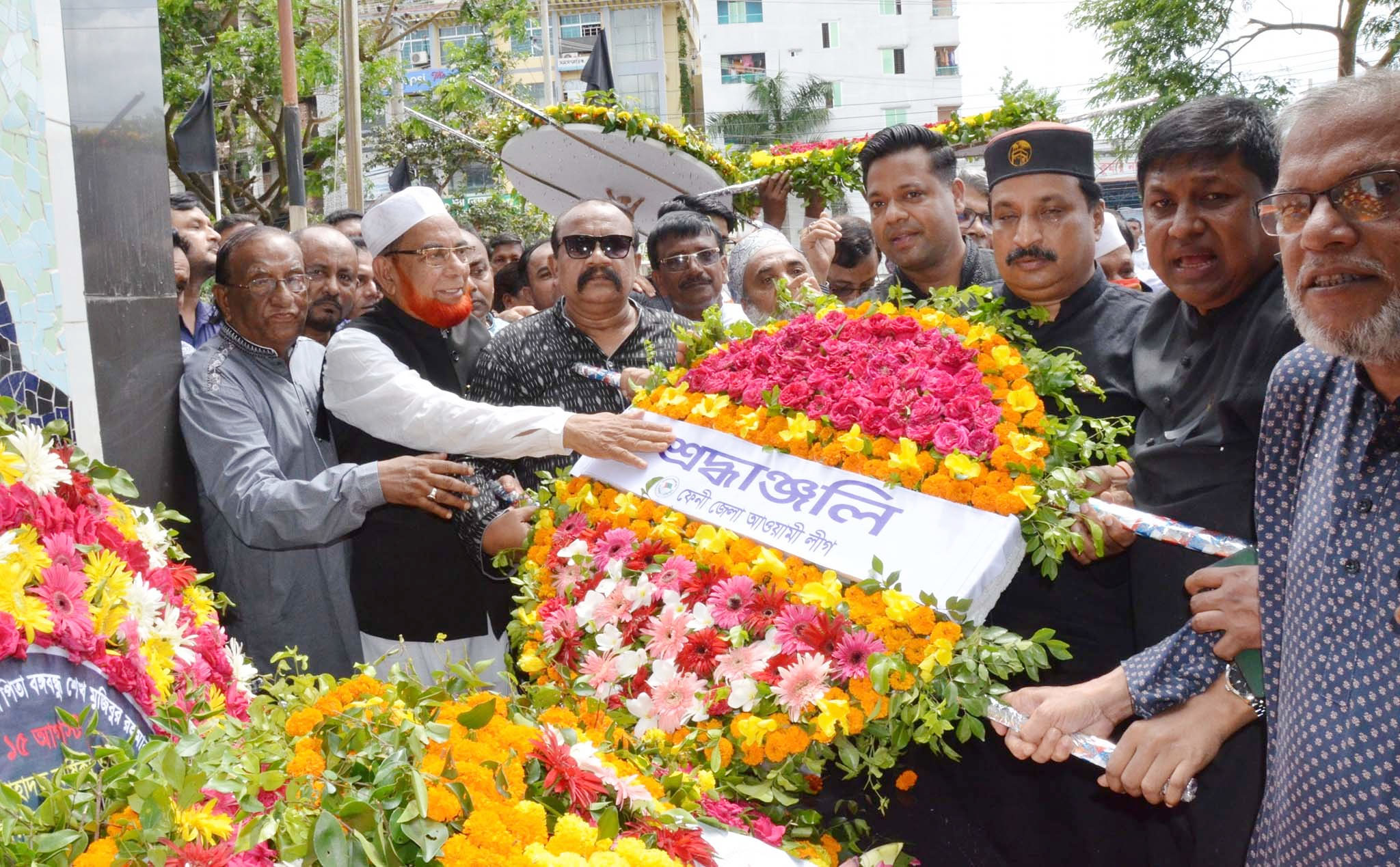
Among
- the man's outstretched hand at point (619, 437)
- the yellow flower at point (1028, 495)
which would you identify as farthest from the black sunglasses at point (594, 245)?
the yellow flower at point (1028, 495)

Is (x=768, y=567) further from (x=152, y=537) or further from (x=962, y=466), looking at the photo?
(x=152, y=537)

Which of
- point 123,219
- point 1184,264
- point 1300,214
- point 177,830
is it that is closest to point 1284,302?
point 1184,264

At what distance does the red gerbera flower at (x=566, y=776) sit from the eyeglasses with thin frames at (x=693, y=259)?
3771 mm

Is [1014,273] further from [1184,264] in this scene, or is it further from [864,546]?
[864,546]

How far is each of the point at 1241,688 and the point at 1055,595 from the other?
73 centimetres

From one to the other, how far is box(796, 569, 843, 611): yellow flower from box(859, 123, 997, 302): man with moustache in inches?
66.3

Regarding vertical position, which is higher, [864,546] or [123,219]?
[123,219]

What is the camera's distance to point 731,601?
113 inches

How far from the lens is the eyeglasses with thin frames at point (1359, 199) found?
196 centimetres

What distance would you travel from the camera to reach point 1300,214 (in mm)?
2078

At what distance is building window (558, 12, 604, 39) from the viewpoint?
179 feet

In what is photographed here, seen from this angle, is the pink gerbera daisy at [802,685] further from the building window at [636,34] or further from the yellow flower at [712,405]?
the building window at [636,34]

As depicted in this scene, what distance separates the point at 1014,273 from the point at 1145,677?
1.43 meters

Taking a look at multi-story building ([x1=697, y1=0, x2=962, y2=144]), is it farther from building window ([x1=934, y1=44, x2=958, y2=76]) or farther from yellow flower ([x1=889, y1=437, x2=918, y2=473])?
yellow flower ([x1=889, y1=437, x2=918, y2=473])
